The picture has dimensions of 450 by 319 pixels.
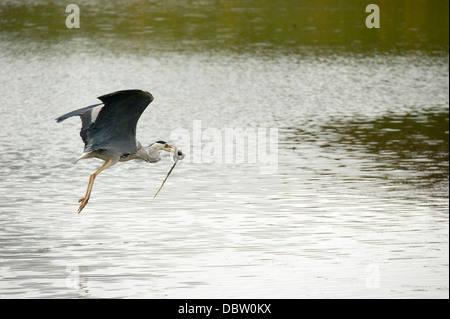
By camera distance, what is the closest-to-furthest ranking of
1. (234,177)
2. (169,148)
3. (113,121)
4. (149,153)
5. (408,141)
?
(113,121) < (169,148) < (149,153) < (234,177) < (408,141)

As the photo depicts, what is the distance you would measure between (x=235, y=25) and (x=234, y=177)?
33.6 metres

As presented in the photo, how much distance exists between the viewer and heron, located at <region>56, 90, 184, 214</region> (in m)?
12.7

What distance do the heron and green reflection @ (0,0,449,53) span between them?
31.5 meters

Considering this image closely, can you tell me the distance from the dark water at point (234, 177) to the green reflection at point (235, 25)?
39 cm

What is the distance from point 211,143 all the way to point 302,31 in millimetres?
27659

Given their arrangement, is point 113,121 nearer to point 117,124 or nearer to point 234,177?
point 117,124

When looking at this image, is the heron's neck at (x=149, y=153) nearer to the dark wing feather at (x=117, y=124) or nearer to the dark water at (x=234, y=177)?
the dark wing feather at (x=117, y=124)

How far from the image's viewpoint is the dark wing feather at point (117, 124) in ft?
41.5

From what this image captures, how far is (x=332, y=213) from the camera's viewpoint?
59.1ft

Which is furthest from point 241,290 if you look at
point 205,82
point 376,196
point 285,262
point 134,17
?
point 134,17

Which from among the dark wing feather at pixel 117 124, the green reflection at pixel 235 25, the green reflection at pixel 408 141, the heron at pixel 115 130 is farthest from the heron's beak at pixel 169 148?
the green reflection at pixel 235 25

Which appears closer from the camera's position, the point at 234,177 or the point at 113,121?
the point at 113,121

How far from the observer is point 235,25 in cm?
5378

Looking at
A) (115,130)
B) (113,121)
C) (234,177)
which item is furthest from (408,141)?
(113,121)
